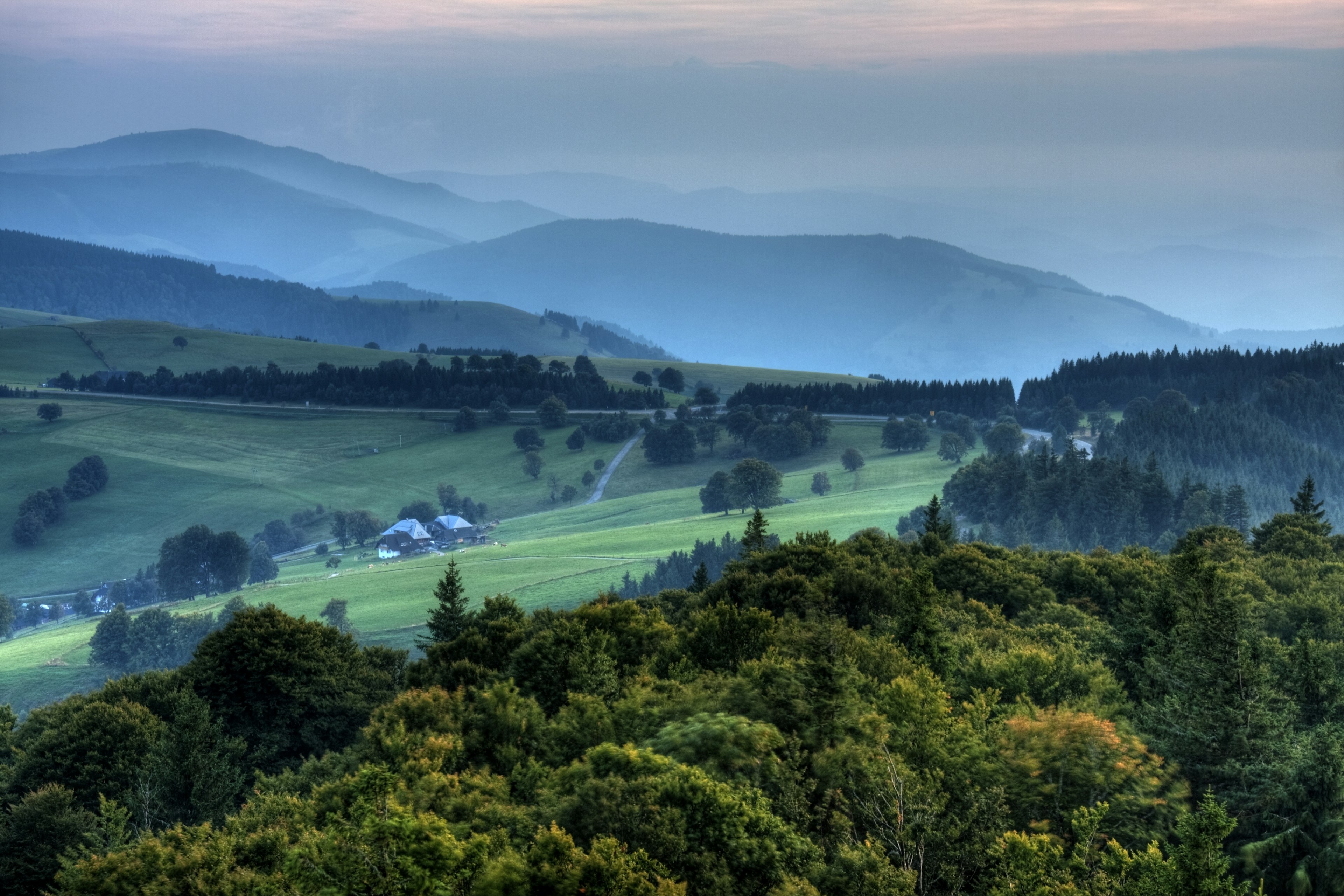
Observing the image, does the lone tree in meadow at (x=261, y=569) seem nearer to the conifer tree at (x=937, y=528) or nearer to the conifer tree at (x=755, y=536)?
the conifer tree at (x=937, y=528)

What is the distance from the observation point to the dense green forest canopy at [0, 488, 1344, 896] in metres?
30.7

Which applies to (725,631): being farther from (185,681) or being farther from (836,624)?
(185,681)

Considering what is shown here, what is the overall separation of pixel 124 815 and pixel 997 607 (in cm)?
4853

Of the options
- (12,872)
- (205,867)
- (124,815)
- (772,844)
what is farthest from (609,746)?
(12,872)

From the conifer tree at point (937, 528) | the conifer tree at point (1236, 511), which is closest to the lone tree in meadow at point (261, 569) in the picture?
the conifer tree at point (937, 528)

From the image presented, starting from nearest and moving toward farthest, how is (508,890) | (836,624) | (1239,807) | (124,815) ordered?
1. (508,890)
2. (1239,807)
3. (124,815)
4. (836,624)

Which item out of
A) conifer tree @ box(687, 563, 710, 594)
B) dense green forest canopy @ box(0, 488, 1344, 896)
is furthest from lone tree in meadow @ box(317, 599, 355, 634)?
dense green forest canopy @ box(0, 488, 1344, 896)

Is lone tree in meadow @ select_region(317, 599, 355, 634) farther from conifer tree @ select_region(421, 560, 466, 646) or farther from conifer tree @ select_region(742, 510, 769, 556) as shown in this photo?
conifer tree @ select_region(742, 510, 769, 556)

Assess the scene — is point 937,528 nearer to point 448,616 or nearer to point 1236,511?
point 448,616

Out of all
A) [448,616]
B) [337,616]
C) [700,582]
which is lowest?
[337,616]

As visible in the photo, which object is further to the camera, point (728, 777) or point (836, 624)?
point (836, 624)

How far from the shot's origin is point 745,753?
1492 inches

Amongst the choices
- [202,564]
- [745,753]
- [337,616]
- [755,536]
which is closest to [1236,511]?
[755,536]

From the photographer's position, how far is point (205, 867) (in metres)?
35.2
